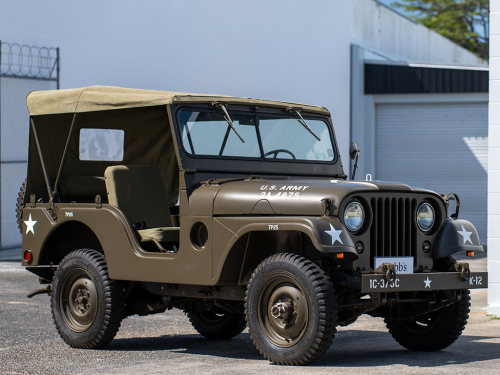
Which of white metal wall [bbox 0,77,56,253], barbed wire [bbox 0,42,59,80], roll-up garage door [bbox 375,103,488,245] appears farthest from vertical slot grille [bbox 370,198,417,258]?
roll-up garage door [bbox 375,103,488,245]

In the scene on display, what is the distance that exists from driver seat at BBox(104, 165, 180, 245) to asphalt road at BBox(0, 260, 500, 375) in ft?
3.38

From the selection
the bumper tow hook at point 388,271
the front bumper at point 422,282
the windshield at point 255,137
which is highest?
the windshield at point 255,137

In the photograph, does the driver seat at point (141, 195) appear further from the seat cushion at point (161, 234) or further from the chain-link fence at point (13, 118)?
the chain-link fence at point (13, 118)

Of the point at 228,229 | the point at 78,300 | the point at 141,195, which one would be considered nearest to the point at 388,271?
the point at 228,229

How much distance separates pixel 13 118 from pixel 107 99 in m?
9.12

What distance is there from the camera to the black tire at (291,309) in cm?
575

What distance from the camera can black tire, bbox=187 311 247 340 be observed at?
25.7 ft

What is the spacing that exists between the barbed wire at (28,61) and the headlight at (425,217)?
11.0 m

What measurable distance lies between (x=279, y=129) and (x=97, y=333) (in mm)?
2387

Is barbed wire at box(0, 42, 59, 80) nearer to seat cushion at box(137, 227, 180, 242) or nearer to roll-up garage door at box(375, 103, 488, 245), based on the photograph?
seat cushion at box(137, 227, 180, 242)

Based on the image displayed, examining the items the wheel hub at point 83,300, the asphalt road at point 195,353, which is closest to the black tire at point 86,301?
the wheel hub at point 83,300

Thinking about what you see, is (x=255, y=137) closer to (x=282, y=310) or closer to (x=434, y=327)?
(x=282, y=310)

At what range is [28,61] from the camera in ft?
52.6

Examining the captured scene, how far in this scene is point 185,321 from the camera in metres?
9.04
